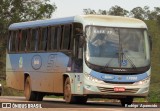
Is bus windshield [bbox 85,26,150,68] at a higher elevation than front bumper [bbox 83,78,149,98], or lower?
higher

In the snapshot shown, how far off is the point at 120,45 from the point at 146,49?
1002 mm

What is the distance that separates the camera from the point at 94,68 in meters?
24.2

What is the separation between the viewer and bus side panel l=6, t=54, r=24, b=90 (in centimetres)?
3076

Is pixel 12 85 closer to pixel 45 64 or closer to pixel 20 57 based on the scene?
pixel 20 57

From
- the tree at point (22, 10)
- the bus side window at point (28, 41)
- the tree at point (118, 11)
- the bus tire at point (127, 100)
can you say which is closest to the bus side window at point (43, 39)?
the bus side window at point (28, 41)

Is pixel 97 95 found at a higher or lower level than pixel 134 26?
lower

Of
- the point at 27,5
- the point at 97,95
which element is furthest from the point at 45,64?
the point at 27,5

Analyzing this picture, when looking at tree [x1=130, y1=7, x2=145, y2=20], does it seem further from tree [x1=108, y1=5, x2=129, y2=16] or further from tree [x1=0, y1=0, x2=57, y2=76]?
tree [x1=0, y1=0, x2=57, y2=76]

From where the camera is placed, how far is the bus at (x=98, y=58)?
953 inches

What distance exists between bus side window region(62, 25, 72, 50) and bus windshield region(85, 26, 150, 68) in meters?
1.37

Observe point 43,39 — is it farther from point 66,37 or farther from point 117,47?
point 117,47

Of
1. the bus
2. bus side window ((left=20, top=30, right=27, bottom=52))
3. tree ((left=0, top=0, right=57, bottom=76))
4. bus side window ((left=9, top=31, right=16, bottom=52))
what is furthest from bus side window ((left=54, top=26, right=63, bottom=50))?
tree ((left=0, top=0, right=57, bottom=76))

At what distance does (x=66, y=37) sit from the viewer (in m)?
26.2

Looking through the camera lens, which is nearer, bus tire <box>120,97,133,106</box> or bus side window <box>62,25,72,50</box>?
bus tire <box>120,97,133,106</box>
